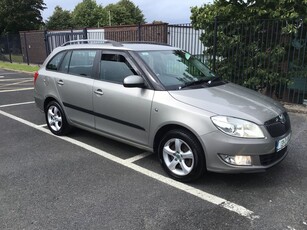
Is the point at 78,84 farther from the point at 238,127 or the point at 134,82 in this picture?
the point at 238,127

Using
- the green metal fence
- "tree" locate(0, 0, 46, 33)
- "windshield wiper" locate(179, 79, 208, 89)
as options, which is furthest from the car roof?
"tree" locate(0, 0, 46, 33)

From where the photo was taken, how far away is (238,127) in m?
3.59

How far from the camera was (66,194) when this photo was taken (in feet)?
12.2

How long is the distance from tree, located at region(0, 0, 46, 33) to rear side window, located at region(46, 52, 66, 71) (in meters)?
43.1

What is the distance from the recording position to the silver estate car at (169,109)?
142 inches

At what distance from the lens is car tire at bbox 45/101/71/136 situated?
5.67 metres

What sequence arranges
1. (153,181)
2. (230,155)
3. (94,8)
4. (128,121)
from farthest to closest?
(94,8), (128,121), (153,181), (230,155)

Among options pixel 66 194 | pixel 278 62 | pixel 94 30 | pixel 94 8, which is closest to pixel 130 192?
pixel 66 194

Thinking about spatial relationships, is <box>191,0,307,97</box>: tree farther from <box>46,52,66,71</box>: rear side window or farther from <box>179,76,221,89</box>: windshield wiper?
<box>46,52,66,71</box>: rear side window

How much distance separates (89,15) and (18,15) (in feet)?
92.7

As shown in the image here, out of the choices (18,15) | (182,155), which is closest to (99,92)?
(182,155)

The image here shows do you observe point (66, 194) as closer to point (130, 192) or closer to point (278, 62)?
point (130, 192)

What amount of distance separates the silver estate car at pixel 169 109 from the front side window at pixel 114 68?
14mm

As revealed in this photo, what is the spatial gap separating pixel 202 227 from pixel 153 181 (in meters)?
1.12
